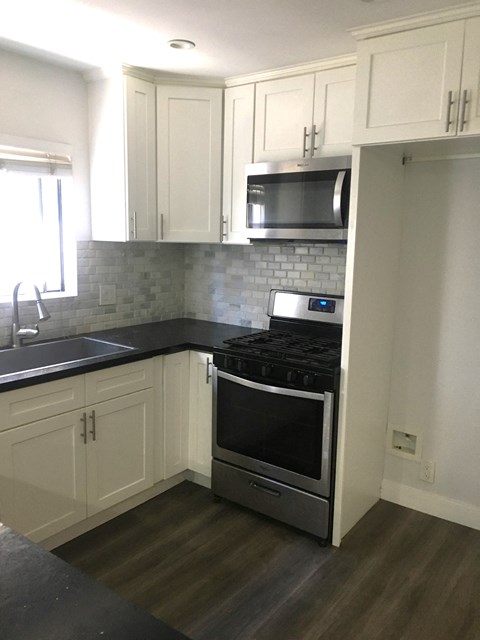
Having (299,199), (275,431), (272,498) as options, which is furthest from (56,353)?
(299,199)

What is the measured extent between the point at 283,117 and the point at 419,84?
0.84 m

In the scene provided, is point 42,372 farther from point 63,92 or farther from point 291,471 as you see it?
point 63,92

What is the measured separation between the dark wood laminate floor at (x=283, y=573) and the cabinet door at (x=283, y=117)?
1.98m

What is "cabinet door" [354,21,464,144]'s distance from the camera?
2.05 meters

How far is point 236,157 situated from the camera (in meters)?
3.01

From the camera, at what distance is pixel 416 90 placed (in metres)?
2.13

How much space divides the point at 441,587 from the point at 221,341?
1.61 metres

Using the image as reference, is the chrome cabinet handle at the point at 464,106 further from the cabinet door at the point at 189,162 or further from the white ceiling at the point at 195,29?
the cabinet door at the point at 189,162

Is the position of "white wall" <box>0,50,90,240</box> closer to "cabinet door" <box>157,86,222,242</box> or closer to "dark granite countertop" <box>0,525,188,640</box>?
"cabinet door" <box>157,86,222,242</box>

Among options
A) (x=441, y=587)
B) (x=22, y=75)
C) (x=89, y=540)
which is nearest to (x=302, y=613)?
(x=441, y=587)

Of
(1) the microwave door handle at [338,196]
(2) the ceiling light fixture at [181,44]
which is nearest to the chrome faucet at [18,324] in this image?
(2) the ceiling light fixture at [181,44]

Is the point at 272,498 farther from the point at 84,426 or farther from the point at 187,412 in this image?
the point at 84,426

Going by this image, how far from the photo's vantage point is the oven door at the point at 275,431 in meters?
2.53

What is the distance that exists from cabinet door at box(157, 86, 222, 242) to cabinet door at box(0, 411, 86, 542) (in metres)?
1.29
